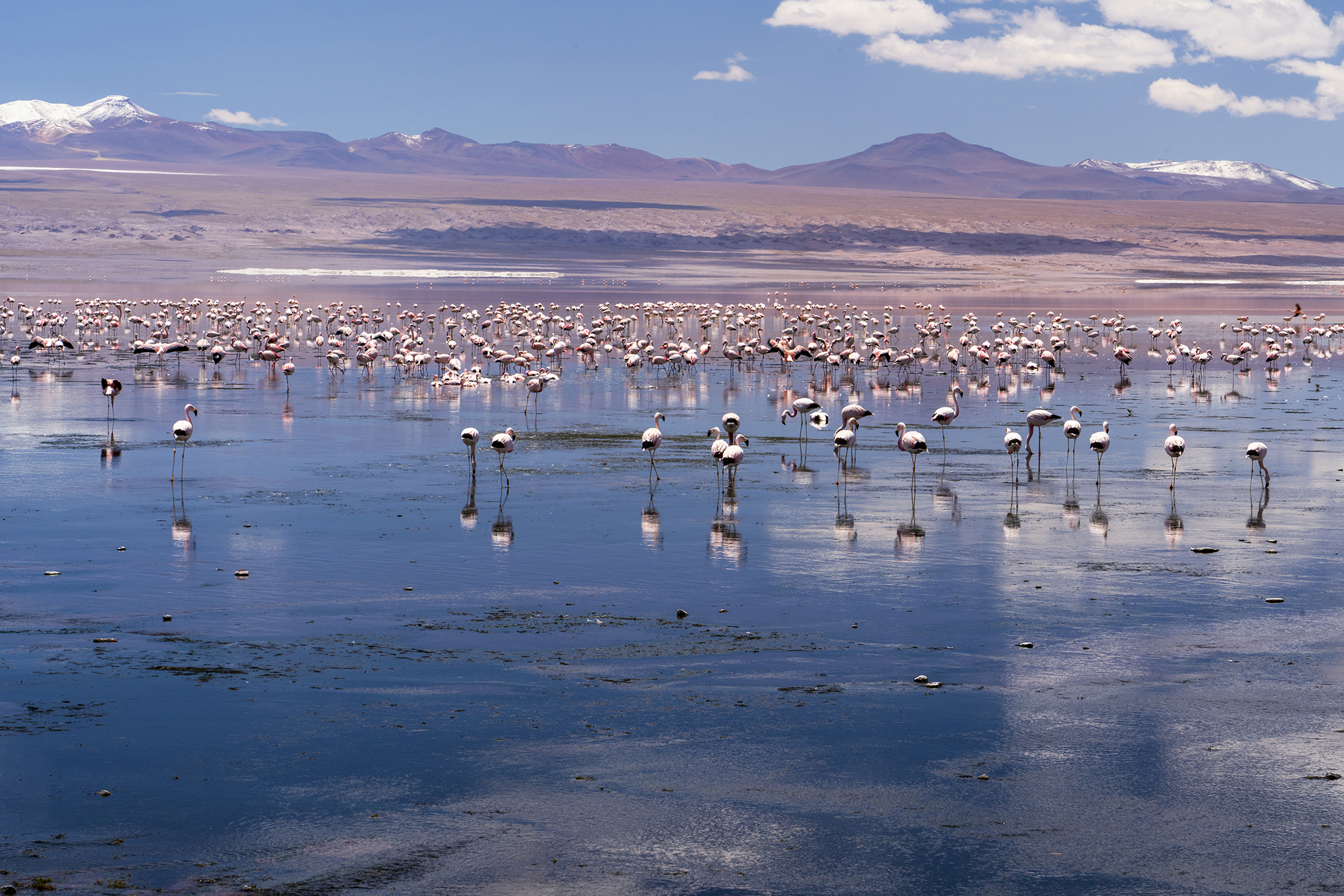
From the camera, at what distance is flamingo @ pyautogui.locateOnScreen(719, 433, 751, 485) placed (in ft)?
53.7

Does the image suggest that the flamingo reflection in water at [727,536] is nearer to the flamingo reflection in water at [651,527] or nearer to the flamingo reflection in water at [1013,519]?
the flamingo reflection in water at [651,527]

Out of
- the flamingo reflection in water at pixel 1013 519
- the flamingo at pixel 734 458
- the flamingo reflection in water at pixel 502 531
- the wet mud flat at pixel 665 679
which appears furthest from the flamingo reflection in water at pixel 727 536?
the flamingo reflection in water at pixel 1013 519

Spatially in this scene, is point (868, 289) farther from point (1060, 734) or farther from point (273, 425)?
point (1060, 734)

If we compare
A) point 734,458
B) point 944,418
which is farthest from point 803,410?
point 734,458

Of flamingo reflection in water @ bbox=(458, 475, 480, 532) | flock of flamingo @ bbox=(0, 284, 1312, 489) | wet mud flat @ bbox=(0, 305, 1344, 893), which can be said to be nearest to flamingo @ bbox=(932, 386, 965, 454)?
flock of flamingo @ bbox=(0, 284, 1312, 489)

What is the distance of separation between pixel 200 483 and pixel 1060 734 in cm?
1138

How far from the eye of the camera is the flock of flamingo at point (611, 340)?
31141mm

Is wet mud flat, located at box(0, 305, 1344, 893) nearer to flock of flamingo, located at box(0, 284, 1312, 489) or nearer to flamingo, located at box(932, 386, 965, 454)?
flamingo, located at box(932, 386, 965, 454)

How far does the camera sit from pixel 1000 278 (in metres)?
84.1

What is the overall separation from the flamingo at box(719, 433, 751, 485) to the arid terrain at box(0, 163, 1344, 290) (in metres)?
55.7

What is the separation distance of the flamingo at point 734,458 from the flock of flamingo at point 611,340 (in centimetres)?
42

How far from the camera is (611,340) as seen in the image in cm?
4019

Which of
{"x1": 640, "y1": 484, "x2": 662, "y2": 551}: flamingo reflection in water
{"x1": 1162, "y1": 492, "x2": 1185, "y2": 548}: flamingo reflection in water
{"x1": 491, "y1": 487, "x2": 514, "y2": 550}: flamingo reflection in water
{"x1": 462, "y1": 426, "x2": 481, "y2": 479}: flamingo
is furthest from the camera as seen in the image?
{"x1": 462, "y1": 426, "x2": 481, "y2": 479}: flamingo

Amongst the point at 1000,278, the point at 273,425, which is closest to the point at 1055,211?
the point at 1000,278
